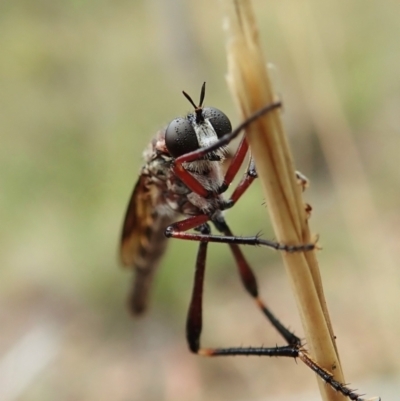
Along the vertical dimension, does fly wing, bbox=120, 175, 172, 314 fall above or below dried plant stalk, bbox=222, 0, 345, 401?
below

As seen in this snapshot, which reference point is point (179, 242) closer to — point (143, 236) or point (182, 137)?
point (143, 236)

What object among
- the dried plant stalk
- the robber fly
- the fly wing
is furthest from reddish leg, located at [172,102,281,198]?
the fly wing

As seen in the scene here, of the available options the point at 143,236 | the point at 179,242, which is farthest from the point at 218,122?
the point at 179,242

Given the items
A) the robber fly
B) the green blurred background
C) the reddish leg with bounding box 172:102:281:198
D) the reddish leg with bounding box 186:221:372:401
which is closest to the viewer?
the reddish leg with bounding box 172:102:281:198

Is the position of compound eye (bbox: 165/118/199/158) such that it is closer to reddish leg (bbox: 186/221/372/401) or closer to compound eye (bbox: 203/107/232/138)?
compound eye (bbox: 203/107/232/138)

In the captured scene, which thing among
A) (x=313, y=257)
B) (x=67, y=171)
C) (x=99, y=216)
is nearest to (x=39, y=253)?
(x=99, y=216)

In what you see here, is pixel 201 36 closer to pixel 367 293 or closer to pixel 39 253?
pixel 39 253

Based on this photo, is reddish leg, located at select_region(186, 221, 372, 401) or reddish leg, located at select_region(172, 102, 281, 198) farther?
reddish leg, located at select_region(186, 221, 372, 401)

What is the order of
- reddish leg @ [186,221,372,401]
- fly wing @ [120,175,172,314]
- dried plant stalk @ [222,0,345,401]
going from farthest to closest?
fly wing @ [120,175,172,314] → reddish leg @ [186,221,372,401] → dried plant stalk @ [222,0,345,401]
